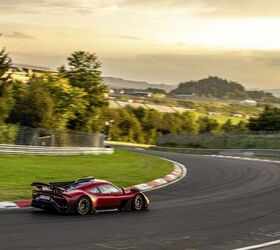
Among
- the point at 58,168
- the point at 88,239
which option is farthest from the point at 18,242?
the point at 58,168

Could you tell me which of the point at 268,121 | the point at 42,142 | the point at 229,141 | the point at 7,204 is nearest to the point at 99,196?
the point at 7,204

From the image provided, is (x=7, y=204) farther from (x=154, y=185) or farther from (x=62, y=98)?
(x=62, y=98)

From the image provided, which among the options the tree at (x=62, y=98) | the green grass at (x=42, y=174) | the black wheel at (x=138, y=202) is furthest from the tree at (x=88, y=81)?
the black wheel at (x=138, y=202)

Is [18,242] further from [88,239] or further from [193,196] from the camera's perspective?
[193,196]

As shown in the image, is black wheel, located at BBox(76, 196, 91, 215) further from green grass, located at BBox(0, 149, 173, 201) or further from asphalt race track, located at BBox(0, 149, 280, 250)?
green grass, located at BBox(0, 149, 173, 201)

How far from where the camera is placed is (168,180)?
26812mm

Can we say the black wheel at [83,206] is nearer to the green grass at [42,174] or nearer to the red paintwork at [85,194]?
the red paintwork at [85,194]

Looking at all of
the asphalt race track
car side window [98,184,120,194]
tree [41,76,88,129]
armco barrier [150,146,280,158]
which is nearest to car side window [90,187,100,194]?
car side window [98,184,120,194]

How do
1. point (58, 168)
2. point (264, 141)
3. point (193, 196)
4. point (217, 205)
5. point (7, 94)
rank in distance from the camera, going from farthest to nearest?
point (264, 141), point (7, 94), point (58, 168), point (193, 196), point (217, 205)

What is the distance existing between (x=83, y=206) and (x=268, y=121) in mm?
73505

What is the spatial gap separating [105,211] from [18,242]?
229 inches

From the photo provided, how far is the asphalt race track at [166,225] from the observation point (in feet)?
37.8

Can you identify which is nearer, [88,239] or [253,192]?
[88,239]

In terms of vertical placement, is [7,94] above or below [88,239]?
above
